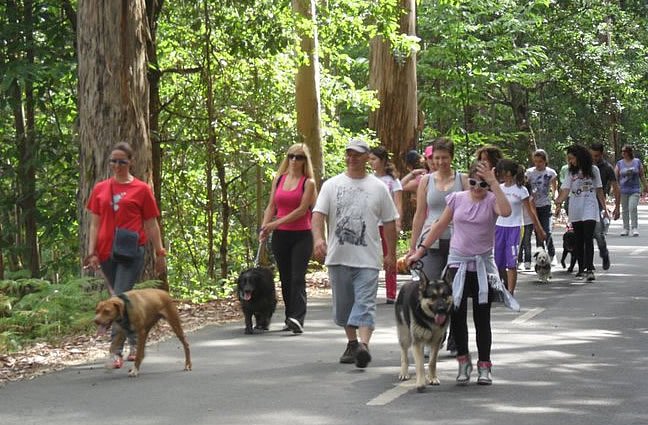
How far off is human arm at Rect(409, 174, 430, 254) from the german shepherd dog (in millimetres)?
1364

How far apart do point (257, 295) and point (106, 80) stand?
3.47 m

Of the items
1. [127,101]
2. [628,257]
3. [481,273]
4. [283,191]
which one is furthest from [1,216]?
[481,273]

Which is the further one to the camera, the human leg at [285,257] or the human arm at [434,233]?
the human leg at [285,257]

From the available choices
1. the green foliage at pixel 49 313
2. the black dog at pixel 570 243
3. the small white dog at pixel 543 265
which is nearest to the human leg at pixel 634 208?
the black dog at pixel 570 243

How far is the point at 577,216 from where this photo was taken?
19375mm

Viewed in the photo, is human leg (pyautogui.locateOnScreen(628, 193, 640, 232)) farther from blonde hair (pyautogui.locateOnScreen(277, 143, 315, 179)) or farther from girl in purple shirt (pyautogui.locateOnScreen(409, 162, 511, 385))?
girl in purple shirt (pyautogui.locateOnScreen(409, 162, 511, 385))

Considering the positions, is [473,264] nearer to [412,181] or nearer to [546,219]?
[412,181]

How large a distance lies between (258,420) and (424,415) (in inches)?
44.6

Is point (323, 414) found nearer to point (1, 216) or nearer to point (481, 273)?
point (481, 273)

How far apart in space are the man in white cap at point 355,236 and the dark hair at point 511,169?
5415 mm

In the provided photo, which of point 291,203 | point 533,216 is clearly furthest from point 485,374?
point 533,216

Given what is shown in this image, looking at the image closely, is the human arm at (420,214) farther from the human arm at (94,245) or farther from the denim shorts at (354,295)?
the human arm at (94,245)

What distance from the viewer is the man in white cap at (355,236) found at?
10.9m

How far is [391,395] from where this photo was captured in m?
9.50
